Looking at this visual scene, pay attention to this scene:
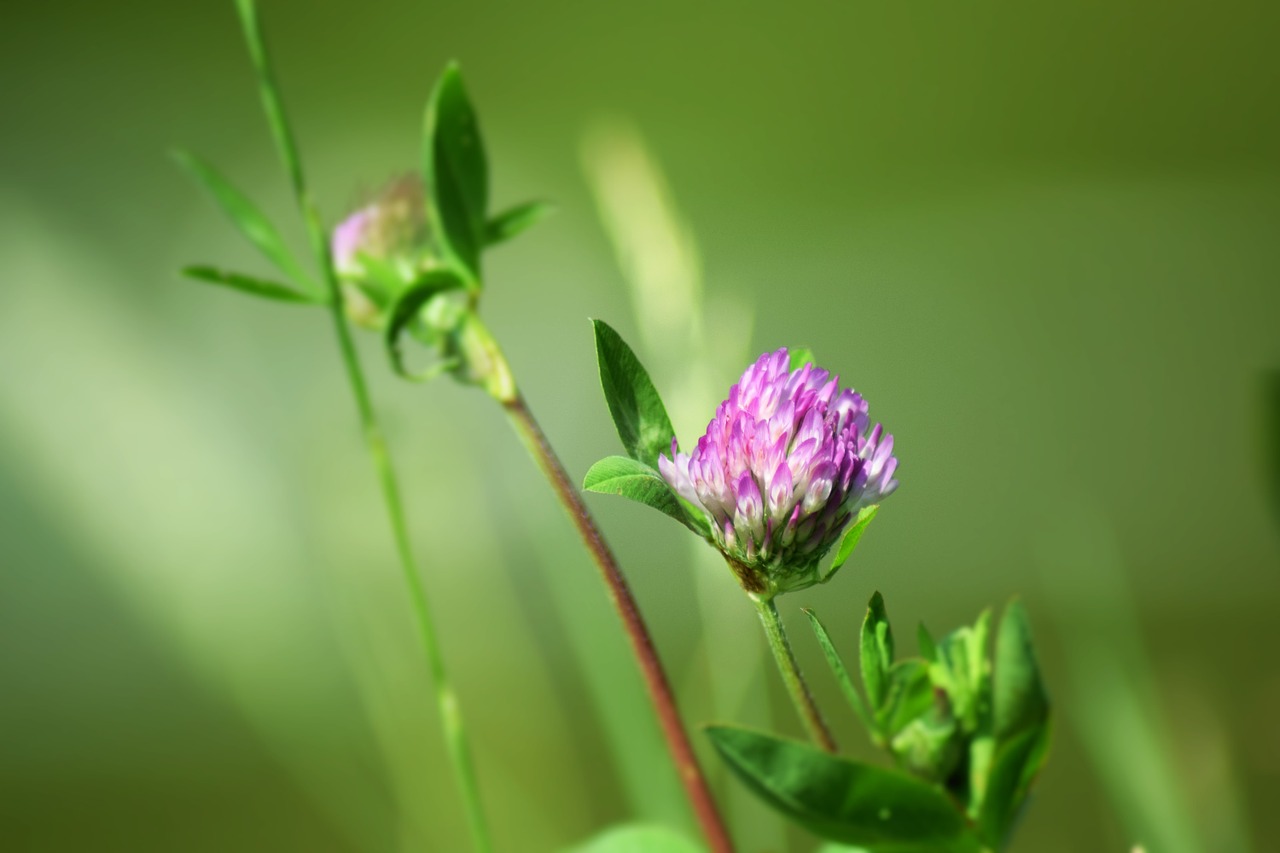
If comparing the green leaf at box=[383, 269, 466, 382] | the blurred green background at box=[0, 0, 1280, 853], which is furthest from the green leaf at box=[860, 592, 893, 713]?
the blurred green background at box=[0, 0, 1280, 853]

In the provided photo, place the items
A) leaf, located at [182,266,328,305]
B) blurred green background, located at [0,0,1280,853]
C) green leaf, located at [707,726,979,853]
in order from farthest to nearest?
blurred green background, located at [0,0,1280,853], leaf, located at [182,266,328,305], green leaf, located at [707,726,979,853]

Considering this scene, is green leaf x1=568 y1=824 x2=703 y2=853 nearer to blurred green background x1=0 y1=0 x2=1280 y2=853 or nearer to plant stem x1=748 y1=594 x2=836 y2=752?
plant stem x1=748 y1=594 x2=836 y2=752

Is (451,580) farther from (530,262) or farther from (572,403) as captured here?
(530,262)

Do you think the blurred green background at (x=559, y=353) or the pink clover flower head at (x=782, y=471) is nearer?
the pink clover flower head at (x=782, y=471)

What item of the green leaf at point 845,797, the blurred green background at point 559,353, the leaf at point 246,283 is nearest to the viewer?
the green leaf at point 845,797

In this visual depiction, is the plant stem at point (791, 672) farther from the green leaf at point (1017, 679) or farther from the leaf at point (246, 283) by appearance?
the leaf at point (246, 283)

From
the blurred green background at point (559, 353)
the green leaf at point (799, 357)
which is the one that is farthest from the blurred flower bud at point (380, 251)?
the blurred green background at point (559, 353)

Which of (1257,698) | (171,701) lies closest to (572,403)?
(171,701)
